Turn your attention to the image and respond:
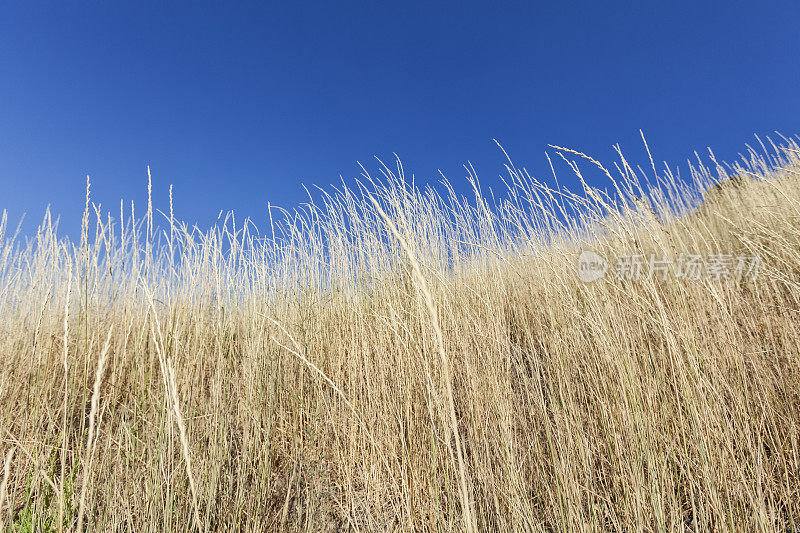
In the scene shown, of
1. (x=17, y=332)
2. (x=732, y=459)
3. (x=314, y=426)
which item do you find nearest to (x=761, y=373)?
(x=732, y=459)

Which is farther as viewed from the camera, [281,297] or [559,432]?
[281,297]

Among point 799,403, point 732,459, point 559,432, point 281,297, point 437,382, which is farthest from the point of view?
point 281,297

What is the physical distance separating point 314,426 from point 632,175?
1.88 metres

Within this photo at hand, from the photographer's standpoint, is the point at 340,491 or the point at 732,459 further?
the point at 340,491

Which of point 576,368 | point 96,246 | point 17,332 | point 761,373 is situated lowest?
point 761,373

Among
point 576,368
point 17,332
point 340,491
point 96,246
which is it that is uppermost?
point 17,332

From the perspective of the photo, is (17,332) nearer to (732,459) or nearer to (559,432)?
(559,432)

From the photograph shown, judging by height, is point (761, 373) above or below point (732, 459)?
above

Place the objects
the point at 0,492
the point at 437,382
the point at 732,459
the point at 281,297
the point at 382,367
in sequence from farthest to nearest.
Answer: the point at 281,297, the point at 382,367, the point at 437,382, the point at 732,459, the point at 0,492

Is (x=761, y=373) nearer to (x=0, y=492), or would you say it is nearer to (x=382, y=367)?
(x=382, y=367)

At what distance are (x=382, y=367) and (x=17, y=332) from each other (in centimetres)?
259

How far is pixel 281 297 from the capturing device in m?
2.36

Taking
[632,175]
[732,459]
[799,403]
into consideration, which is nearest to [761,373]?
[799,403]

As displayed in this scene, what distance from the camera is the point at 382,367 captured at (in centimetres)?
175
